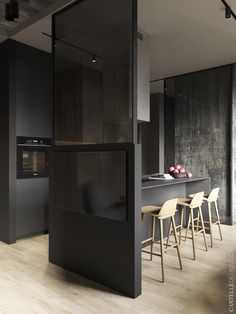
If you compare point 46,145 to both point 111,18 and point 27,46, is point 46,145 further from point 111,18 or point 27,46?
point 111,18

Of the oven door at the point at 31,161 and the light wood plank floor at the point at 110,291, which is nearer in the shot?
the light wood plank floor at the point at 110,291

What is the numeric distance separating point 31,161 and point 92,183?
5.97 feet

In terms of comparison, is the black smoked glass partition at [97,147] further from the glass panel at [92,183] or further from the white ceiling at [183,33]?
the white ceiling at [183,33]

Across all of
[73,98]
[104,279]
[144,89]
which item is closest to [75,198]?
[104,279]

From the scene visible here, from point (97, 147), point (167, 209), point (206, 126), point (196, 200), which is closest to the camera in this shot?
point (97, 147)

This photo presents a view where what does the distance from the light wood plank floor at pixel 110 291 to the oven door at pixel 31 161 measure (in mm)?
1214

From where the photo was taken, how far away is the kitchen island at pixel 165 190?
3543mm

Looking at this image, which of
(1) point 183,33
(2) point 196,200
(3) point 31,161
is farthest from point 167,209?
(1) point 183,33

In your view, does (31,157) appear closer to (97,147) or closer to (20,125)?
(20,125)

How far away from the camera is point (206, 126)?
215 inches

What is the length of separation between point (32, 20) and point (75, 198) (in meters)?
2.40

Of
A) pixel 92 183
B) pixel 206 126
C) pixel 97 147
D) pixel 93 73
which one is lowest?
pixel 92 183

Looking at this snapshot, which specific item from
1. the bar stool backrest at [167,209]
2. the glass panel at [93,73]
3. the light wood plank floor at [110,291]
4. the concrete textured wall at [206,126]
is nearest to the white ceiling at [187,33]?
the concrete textured wall at [206,126]

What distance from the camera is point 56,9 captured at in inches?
128
